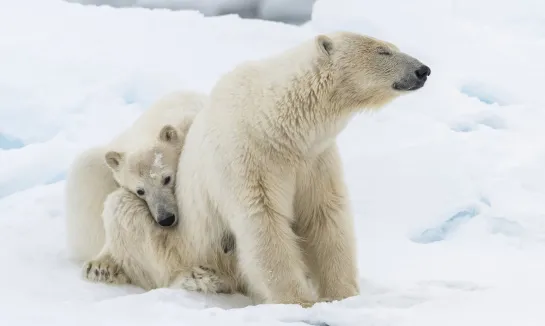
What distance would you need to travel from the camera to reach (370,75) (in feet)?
10.0

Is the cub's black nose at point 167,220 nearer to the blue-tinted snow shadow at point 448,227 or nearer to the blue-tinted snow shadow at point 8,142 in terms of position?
the blue-tinted snow shadow at point 448,227

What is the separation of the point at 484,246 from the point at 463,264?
0.42m

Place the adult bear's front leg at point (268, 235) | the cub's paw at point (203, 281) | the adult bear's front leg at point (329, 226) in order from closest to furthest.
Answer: the adult bear's front leg at point (268, 235), the adult bear's front leg at point (329, 226), the cub's paw at point (203, 281)

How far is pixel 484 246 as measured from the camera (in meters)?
4.77

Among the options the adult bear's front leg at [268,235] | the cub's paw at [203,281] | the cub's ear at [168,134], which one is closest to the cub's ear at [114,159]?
the cub's ear at [168,134]

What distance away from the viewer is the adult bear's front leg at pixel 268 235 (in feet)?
9.80

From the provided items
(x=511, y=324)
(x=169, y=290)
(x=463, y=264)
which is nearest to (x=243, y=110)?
(x=169, y=290)

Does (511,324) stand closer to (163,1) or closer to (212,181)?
(212,181)

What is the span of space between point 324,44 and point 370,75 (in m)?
0.21

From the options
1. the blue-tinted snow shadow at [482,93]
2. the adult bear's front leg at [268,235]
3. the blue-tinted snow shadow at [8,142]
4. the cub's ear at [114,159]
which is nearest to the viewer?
the adult bear's front leg at [268,235]

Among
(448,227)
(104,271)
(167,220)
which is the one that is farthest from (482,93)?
(104,271)

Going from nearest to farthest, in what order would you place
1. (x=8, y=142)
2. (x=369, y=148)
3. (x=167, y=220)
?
(x=167, y=220) → (x=369, y=148) → (x=8, y=142)

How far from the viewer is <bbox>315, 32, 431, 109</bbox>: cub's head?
3057 millimetres

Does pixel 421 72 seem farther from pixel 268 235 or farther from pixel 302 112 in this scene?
pixel 268 235
